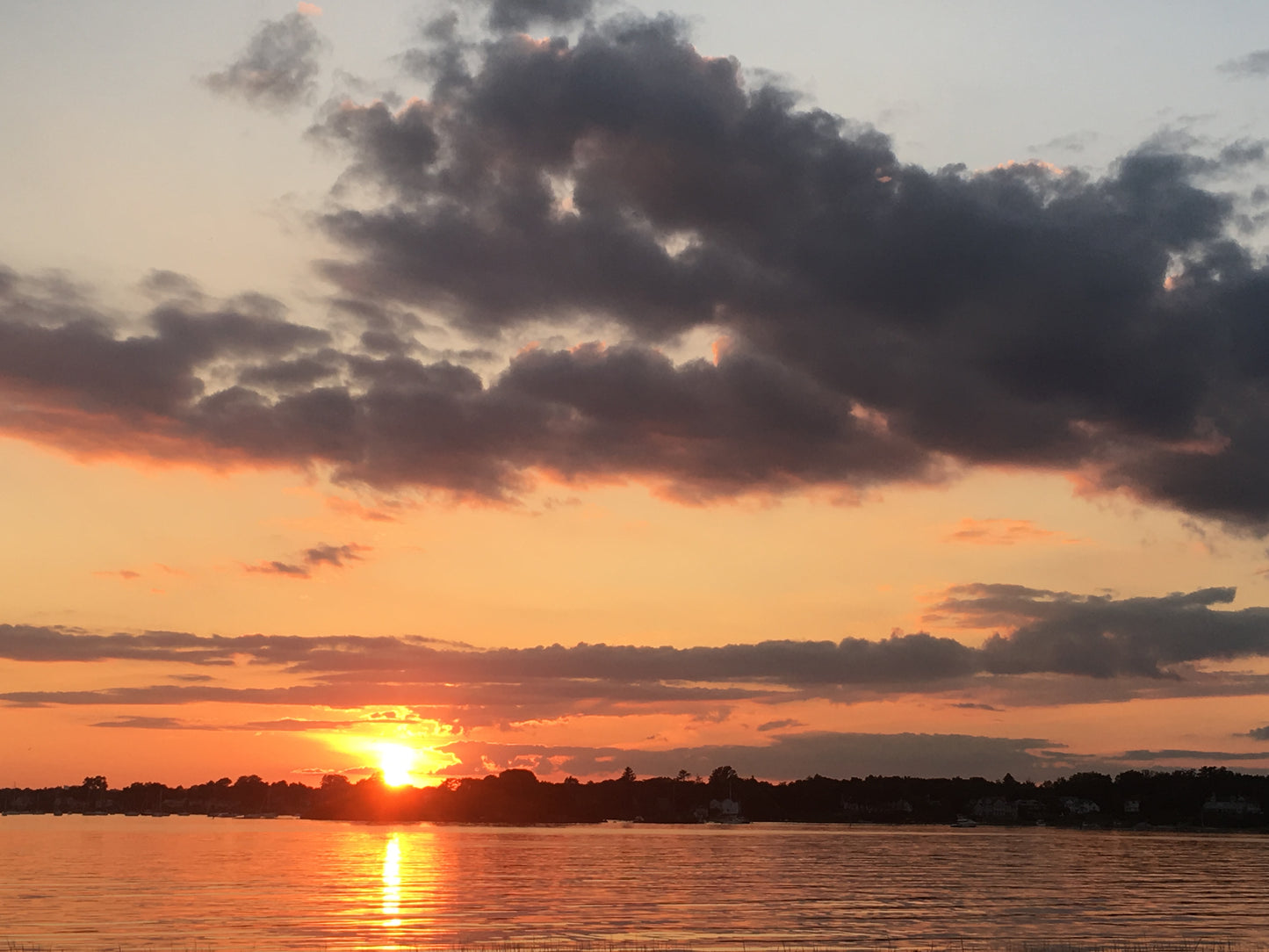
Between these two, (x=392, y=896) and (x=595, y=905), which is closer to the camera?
(x=595, y=905)

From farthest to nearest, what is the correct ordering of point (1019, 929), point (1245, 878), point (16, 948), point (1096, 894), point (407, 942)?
point (1245, 878) → point (1096, 894) → point (1019, 929) → point (407, 942) → point (16, 948)

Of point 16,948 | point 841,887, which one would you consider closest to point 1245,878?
point 841,887

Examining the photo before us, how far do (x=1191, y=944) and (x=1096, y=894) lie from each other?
58014 millimetres

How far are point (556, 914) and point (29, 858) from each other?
128035 millimetres

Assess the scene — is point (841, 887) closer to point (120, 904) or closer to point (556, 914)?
point (556, 914)

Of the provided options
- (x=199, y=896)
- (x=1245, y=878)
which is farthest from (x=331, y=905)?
(x=1245, y=878)

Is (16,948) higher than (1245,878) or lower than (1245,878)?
higher

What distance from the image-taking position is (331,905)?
11256 cm

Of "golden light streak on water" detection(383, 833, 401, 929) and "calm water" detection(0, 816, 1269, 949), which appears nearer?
"calm water" detection(0, 816, 1269, 949)

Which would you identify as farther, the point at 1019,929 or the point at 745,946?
the point at 1019,929

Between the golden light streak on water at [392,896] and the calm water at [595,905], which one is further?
the golden light streak on water at [392,896]

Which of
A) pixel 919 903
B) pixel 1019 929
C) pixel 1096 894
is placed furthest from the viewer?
pixel 1096 894

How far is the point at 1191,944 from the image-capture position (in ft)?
278

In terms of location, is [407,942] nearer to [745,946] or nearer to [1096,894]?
[745,946]
